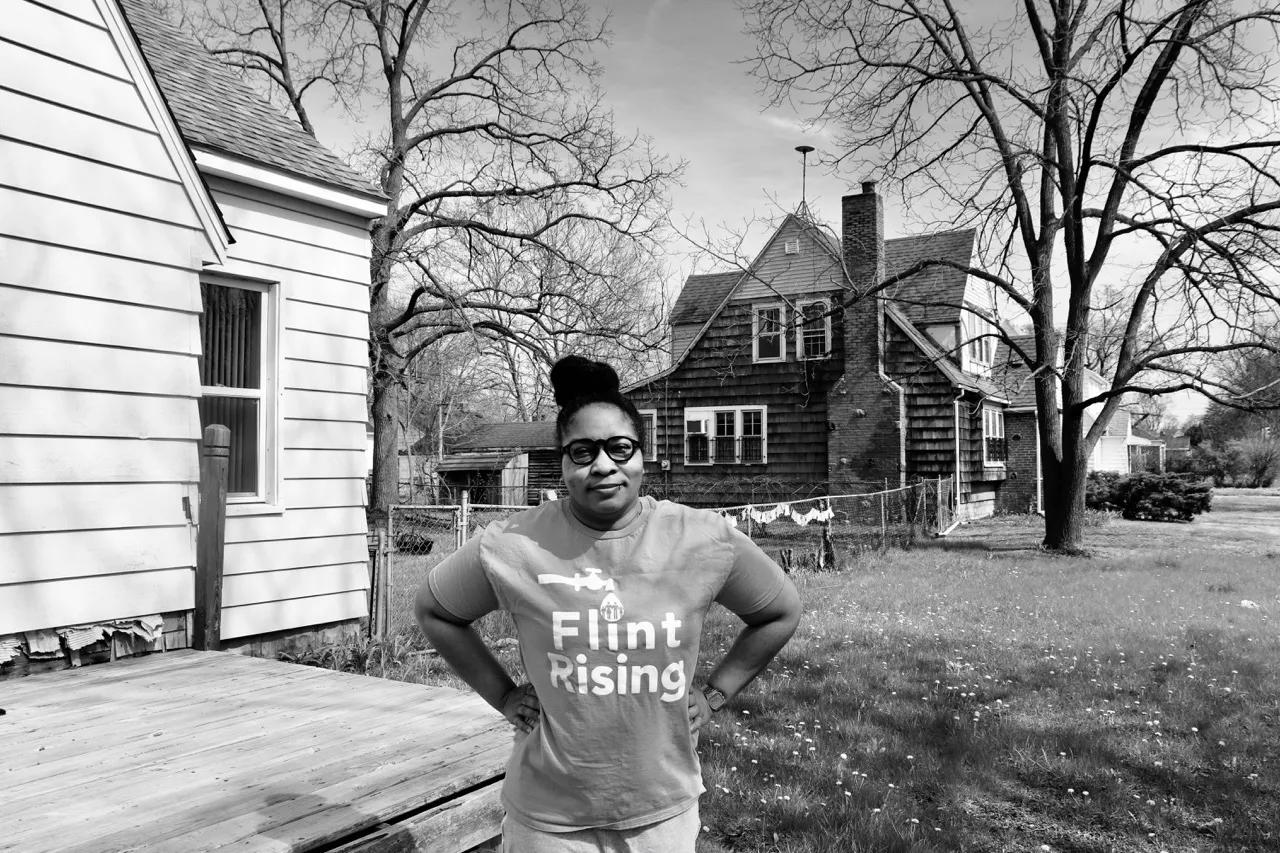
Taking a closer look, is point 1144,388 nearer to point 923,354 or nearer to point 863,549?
point 863,549

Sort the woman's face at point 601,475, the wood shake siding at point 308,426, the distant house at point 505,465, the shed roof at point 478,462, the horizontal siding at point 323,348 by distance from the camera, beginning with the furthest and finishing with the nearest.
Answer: the shed roof at point 478,462, the distant house at point 505,465, the horizontal siding at point 323,348, the wood shake siding at point 308,426, the woman's face at point 601,475

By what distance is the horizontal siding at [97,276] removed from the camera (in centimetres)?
518

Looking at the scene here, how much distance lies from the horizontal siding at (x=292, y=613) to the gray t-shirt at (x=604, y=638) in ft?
17.2

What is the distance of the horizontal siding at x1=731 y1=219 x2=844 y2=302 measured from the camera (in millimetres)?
26734

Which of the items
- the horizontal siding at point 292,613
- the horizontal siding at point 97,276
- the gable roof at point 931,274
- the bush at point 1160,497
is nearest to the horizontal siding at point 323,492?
the horizontal siding at point 292,613

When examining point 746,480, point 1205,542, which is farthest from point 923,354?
point 1205,542

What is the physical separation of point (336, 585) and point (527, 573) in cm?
601

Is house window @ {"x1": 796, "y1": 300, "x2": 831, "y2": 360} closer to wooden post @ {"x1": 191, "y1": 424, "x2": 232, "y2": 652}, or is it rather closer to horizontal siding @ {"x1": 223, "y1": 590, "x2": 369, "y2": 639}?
horizontal siding @ {"x1": 223, "y1": 590, "x2": 369, "y2": 639}

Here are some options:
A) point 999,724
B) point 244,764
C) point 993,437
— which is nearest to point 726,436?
point 993,437

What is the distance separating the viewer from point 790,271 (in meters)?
27.6

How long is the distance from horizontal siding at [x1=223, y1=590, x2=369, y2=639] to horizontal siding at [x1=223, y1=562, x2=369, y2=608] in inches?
1.9

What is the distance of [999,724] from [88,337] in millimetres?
6169

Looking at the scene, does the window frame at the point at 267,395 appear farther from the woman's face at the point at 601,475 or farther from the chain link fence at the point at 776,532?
the woman's face at the point at 601,475

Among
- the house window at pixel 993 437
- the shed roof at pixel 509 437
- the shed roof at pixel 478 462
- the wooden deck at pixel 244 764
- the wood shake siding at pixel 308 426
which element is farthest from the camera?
the shed roof at pixel 509 437
